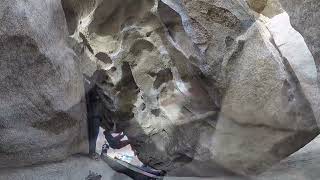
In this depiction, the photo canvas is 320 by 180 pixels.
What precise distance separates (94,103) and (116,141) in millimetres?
295

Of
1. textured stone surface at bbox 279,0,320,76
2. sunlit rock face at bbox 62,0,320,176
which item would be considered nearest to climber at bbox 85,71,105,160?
sunlit rock face at bbox 62,0,320,176

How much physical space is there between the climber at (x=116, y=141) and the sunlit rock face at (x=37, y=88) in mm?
176

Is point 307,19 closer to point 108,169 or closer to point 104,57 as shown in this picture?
point 104,57

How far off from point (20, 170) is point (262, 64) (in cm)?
157

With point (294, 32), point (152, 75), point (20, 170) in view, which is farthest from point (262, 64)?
point (20, 170)

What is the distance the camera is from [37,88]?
2.73m

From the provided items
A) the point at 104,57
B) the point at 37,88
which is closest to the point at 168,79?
the point at 104,57

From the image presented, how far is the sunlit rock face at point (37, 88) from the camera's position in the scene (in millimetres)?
2607

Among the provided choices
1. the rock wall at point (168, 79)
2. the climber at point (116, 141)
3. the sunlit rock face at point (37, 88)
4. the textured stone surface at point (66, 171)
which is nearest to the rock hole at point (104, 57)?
the rock wall at point (168, 79)

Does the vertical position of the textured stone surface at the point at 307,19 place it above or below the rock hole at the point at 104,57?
above

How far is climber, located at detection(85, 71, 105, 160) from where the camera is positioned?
291 cm

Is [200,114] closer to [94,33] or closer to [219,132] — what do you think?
[219,132]

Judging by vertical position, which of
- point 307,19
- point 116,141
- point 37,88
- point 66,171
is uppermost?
point 307,19

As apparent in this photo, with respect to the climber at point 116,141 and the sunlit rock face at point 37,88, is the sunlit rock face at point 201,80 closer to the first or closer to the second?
the climber at point 116,141
